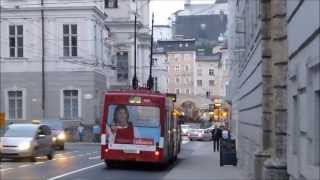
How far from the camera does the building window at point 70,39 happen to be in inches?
2554

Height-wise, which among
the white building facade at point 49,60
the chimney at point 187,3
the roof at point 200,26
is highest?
the chimney at point 187,3

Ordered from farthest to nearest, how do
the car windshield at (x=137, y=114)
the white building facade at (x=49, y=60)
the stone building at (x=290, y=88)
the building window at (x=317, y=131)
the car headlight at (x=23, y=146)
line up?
the white building facade at (x=49, y=60) < the car headlight at (x=23, y=146) < the car windshield at (x=137, y=114) < the stone building at (x=290, y=88) < the building window at (x=317, y=131)

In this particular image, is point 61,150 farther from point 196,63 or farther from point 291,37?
point 196,63

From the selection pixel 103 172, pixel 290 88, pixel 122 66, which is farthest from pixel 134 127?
pixel 122 66

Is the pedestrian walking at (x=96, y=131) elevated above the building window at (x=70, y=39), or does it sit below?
below

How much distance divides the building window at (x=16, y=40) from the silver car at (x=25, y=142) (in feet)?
99.9

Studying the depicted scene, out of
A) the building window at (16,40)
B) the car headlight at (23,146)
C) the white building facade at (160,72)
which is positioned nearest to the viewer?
the car headlight at (23,146)

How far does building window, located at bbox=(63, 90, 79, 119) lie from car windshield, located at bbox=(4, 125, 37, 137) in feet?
96.6

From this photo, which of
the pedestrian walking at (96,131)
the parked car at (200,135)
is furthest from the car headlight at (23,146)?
the parked car at (200,135)

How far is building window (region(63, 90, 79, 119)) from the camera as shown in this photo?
65.2 meters

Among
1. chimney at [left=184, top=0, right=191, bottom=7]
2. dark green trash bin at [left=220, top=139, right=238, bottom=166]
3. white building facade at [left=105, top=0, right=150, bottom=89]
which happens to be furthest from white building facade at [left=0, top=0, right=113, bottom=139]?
chimney at [left=184, top=0, right=191, bottom=7]

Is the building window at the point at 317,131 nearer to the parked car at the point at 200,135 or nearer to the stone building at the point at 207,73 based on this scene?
the parked car at the point at 200,135

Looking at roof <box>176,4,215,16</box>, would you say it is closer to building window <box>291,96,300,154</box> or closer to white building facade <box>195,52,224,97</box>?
white building facade <box>195,52,224,97</box>

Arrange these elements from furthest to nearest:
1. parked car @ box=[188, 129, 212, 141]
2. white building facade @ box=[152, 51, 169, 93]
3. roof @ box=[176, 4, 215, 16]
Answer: roof @ box=[176, 4, 215, 16] → white building facade @ box=[152, 51, 169, 93] → parked car @ box=[188, 129, 212, 141]
